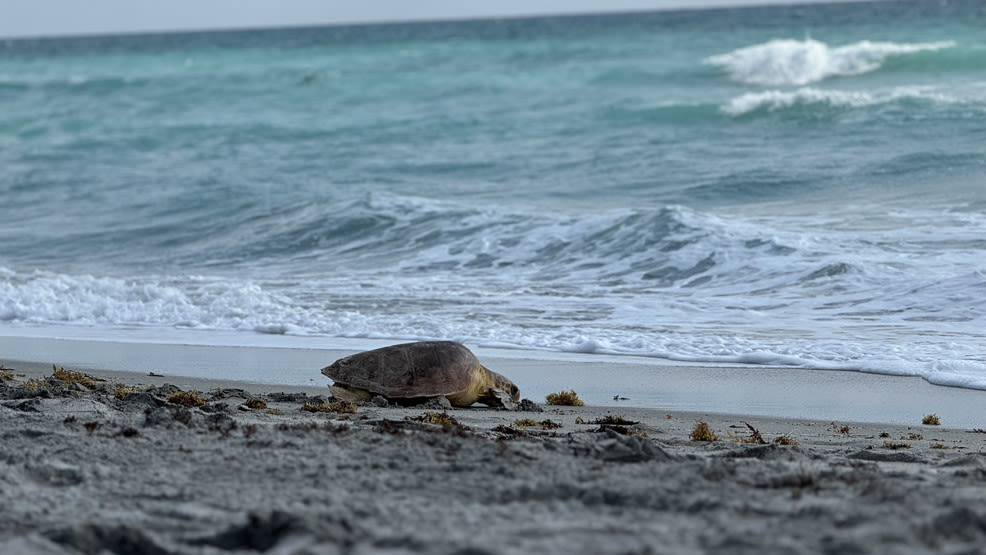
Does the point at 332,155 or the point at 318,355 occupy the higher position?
the point at 332,155

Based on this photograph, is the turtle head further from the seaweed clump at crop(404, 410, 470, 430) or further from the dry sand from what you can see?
the dry sand

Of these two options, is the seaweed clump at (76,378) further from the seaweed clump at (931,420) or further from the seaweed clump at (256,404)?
the seaweed clump at (931,420)

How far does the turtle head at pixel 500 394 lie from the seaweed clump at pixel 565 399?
23 cm

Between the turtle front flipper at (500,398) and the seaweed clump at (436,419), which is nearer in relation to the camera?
the seaweed clump at (436,419)

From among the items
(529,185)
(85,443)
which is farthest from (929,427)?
(529,185)

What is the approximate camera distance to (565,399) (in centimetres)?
636

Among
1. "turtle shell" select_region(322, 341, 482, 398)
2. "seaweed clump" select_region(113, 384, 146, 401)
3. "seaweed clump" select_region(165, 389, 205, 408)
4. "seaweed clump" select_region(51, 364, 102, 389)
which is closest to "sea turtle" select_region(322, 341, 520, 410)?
"turtle shell" select_region(322, 341, 482, 398)

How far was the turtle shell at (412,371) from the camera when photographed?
616cm

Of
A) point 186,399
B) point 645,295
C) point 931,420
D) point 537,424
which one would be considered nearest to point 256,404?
point 186,399

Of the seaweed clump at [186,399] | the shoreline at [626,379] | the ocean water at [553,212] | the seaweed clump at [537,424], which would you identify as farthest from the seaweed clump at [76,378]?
the seaweed clump at [537,424]

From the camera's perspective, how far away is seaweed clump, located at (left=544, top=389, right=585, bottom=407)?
20.8 feet

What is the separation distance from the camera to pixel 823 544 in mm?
2922

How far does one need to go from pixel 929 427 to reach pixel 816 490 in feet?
8.30

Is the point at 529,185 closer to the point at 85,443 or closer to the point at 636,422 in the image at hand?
the point at 636,422
